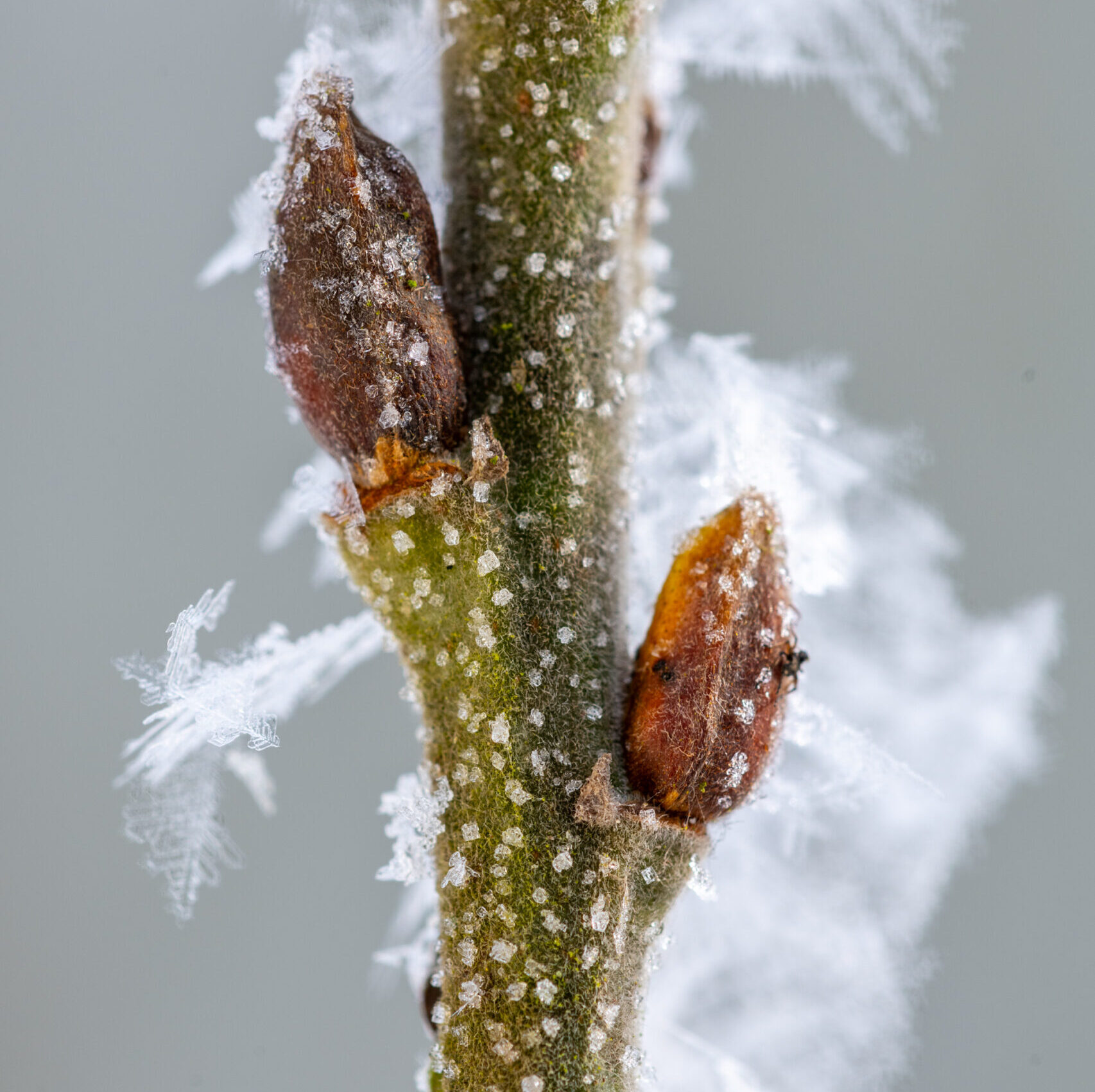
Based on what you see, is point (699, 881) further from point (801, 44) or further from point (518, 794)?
point (801, 44)

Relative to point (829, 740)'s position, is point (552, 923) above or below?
below

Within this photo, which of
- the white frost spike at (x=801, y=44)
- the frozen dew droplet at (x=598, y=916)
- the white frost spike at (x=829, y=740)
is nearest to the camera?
the frozen dew droplet at (x=598, y=916)

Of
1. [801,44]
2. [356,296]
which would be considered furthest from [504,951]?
[801,44]

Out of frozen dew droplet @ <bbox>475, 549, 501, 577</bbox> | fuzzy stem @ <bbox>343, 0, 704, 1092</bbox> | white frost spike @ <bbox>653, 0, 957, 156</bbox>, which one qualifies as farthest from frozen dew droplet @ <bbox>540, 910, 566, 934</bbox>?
white frost spike @ <bbox>653, 0, 957, 156</bbox>

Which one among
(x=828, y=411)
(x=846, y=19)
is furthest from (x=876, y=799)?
(x=846, y=19)

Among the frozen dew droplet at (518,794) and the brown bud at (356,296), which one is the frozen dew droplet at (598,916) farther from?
the brown bud at (356,296)

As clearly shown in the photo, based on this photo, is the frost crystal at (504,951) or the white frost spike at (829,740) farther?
the white frost spike at (829,740)

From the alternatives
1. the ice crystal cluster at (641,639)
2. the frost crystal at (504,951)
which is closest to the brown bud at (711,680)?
the ice crystal cluster at (641,639)

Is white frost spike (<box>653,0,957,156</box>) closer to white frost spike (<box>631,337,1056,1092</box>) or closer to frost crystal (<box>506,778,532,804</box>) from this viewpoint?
white frost spike (<box>631,337,1056,1092</box>)
